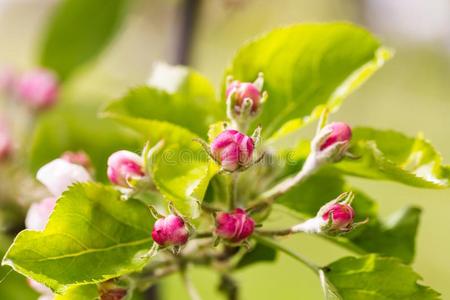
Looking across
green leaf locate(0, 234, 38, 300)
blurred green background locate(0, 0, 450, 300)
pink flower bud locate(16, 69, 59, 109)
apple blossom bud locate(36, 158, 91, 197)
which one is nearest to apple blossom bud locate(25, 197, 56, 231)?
apple blossom bud locate(36, 158, 91, 197)

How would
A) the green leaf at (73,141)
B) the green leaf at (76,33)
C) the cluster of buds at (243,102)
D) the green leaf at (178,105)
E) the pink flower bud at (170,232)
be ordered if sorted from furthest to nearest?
1. the green leaf at (76,33)
2. the green leaf at (73,141)
3. the green leaf at (178,105)
4. the cluster of buds at (243,102)
5. the pink flower bud at (170,232)

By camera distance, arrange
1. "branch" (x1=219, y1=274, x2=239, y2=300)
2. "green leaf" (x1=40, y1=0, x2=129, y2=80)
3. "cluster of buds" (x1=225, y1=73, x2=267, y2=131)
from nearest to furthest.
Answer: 1. "cluster of buds" (x1=225, y1=73, x2=267, y2=131)
2. "branch" (x1=219, y1=274, x2=239, y2=300)
3. "green leaf" (x1=40, y1=0, x2=129, y2=80)

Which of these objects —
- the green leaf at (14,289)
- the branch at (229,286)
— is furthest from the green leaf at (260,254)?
the green leaf at (14,289)

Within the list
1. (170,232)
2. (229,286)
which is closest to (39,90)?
(229,286)

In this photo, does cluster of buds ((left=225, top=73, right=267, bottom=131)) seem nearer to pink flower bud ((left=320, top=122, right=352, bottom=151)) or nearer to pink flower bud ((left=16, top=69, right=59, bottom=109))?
pink flower bud ((left=320, top=122, right=352, bottom=151))

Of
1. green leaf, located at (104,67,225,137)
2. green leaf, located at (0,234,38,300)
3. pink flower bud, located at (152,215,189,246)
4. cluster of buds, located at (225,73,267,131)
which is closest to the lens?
pink flower bud, located at (152,215,189,246)

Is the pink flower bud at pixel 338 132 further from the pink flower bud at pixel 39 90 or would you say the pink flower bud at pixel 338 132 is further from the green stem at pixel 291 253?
the pink flower bud at pixel 39 90

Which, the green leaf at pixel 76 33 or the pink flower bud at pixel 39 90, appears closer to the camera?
the pink flower bud at pixel 39 90
